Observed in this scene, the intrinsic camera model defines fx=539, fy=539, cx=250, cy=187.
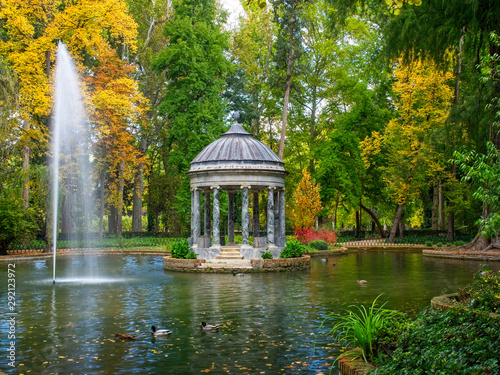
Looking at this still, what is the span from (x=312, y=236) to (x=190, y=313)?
25.6 metres

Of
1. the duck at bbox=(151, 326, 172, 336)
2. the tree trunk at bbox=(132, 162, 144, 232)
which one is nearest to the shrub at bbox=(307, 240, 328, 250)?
the tree trunk at bbox=(132, 162, 144, 232)

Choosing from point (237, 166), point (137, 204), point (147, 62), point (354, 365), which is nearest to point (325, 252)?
point (237, 166)

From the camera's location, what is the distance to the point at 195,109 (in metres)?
42.1

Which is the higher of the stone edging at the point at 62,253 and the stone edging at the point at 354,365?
the stone edging at the point at 62,253

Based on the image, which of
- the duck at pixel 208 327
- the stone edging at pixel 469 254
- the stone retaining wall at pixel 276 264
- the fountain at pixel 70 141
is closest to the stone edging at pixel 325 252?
the stone edging at pixel 469 254

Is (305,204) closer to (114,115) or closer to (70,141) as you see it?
(114,115)

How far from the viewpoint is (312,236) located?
38.5 meters

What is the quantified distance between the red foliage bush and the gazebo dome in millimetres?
11124

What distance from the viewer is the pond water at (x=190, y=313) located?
8938 millimetres

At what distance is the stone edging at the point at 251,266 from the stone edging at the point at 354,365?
17.1 meters

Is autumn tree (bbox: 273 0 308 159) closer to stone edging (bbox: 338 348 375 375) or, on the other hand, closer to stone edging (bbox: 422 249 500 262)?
stone edging (bbox: 422 249 500 262)

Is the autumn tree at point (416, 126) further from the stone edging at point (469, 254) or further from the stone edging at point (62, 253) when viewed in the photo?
the stone edging at point (62, 253)

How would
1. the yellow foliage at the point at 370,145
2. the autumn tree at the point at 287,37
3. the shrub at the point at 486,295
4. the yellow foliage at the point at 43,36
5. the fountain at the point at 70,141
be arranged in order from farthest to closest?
the yellow foliage at the point at 370,145
the autumn tree at the point at 287,37
the fountain at the point at 70,141
the yellow foliage at the point at 43,36
the shrub at the point at 486,295

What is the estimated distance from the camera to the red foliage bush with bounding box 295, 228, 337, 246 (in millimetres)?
38344
